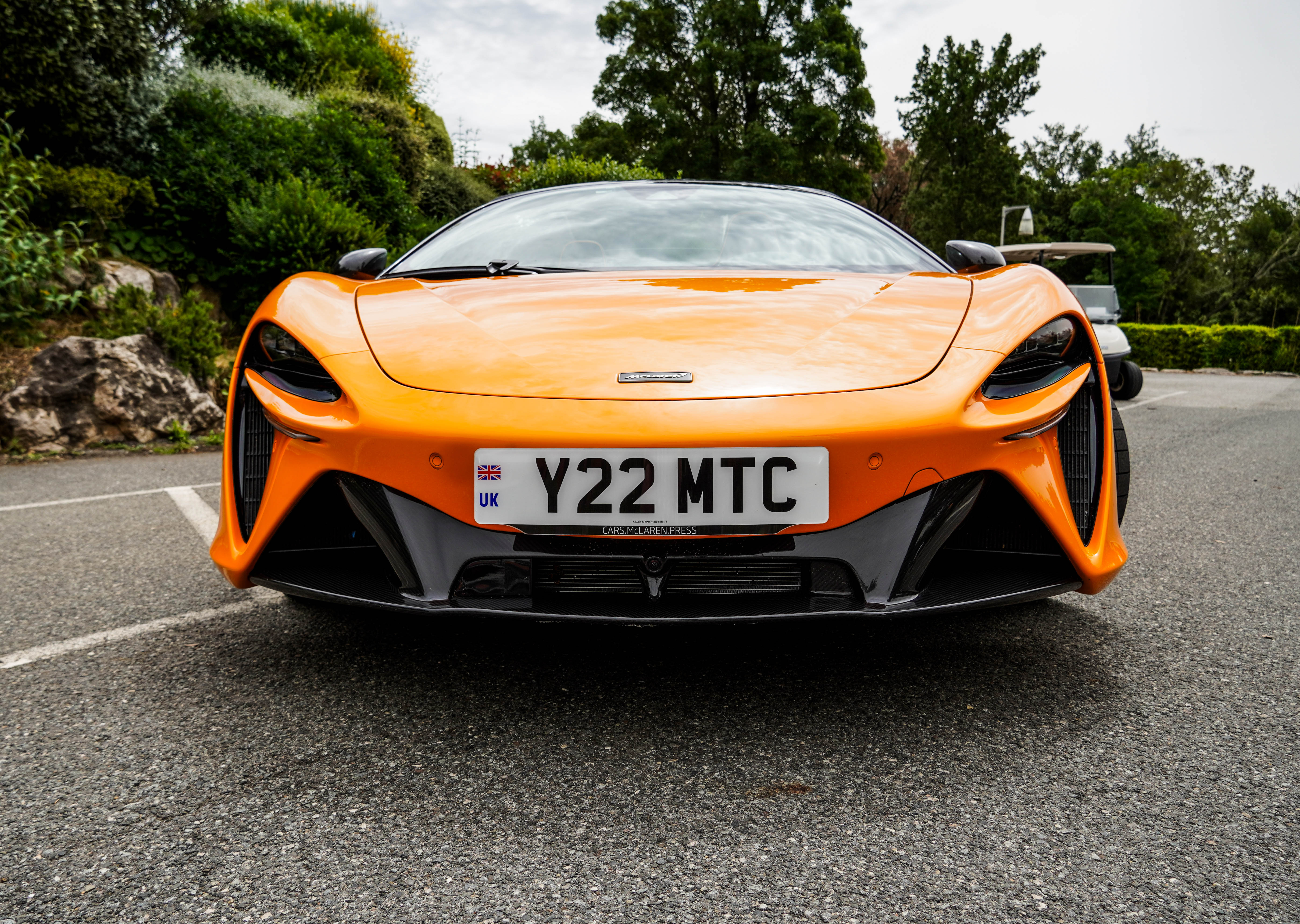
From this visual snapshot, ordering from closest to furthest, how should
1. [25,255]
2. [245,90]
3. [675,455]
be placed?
[675,455], [25,255], [245,90]

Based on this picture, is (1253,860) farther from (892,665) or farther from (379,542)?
(379,542)

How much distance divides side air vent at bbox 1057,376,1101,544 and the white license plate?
1.71ft

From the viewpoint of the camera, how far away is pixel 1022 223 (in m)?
20.8

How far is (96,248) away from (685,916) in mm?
7939

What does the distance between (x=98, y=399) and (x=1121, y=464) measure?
611 cm

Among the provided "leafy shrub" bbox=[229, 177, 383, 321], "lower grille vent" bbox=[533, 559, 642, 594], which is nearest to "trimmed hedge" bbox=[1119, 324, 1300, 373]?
"leafy shrub" bbox=[229, 177, 383, 321]

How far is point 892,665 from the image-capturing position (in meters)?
2.00

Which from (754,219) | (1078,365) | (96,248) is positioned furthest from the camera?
(96,248)

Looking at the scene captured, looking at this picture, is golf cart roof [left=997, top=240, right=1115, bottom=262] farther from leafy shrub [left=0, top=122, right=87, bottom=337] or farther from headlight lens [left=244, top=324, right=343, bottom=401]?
headlight lens [left=244, top=324, right=343, bottom=401]

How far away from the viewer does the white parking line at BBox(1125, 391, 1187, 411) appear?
9.80 meters

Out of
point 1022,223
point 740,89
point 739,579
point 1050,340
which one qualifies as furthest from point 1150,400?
point 740,89

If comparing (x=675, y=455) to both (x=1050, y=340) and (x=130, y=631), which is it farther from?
(x=130, y=631)

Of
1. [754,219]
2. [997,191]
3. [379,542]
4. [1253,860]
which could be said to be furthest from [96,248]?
[997,191]

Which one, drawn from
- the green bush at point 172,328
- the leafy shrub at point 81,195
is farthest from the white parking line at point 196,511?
the leafy shrub at point 81,195
